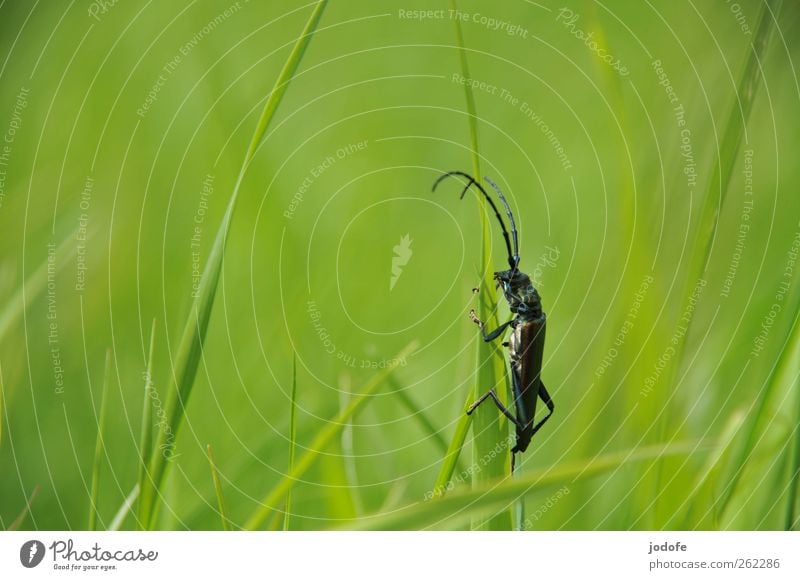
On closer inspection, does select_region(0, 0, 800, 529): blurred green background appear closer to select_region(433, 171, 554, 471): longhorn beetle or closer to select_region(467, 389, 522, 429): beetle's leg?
select_region(433, 171, 554, 471): longhorn beetle

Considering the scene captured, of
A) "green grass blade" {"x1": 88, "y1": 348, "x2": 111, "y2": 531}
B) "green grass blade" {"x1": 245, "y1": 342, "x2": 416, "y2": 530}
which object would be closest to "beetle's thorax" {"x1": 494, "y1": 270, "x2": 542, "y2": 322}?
"green grass blade" {"x1": 245, "y1": 342, "x2": 416, "y2": 530}

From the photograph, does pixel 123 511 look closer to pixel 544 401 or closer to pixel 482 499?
pixel 482 499

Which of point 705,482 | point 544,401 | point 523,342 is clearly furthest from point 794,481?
point 523,342

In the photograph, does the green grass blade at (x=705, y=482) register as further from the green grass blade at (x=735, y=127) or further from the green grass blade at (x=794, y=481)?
the green grass blade at (x=735, y=127)

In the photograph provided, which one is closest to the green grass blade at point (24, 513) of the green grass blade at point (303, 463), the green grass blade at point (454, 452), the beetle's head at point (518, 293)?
the green grass blade at point (303, 463)
